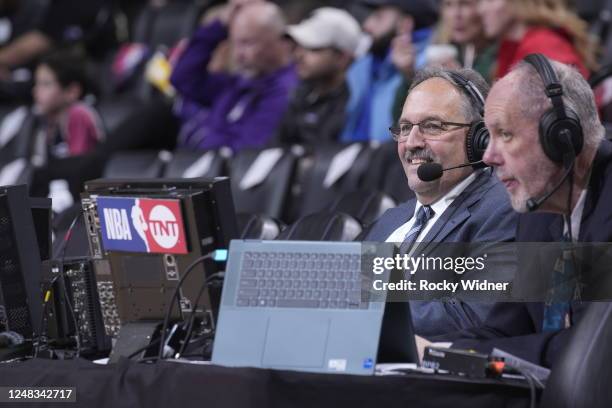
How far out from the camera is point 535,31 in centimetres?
486

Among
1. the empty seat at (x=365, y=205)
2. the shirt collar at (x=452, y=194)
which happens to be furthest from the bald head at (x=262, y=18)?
the shirt collar at (x=452, y=194)

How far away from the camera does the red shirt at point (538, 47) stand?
474 cm

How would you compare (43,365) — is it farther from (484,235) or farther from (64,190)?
(64,190)

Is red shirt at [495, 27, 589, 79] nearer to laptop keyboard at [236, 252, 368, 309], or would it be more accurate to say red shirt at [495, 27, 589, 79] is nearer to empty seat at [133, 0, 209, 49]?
laptop keyboard at [236, 252, 368, 309]

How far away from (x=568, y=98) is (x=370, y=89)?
3.07 metres

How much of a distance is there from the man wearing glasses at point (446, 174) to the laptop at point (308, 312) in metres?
0.50

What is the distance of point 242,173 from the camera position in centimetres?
516

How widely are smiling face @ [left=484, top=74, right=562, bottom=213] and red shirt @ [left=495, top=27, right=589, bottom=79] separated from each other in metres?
2.07

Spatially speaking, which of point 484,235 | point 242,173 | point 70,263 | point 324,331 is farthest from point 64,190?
point 324,331

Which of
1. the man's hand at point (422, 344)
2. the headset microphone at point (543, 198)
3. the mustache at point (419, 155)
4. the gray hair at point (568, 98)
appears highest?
the gray hair at point (568, 98)

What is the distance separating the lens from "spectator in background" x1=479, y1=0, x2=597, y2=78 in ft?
15.7

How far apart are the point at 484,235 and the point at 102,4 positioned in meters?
5.77

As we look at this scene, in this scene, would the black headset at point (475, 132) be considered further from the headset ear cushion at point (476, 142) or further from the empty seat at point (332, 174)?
the empty seat at point (332, 174)

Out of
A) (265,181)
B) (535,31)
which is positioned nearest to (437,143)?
(535,31)
